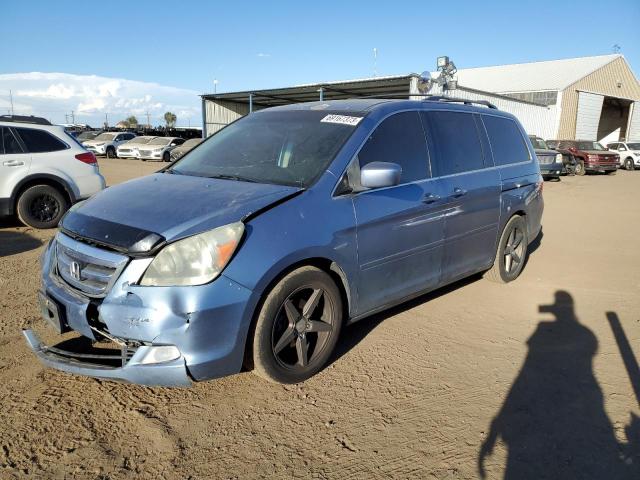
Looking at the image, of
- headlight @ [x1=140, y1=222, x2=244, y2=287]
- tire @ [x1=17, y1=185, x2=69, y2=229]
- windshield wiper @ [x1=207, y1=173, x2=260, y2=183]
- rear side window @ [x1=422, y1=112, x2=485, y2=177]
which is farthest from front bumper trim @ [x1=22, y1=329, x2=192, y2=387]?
tire @ [x1=17, y1=185, x2=69, y2=229]

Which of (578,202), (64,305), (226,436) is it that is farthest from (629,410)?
(578,202)

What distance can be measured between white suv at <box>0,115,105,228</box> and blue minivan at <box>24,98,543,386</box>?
14.3 feet

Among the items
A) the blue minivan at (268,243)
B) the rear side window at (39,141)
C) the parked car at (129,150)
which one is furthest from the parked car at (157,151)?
the blue minivan at (268,243)

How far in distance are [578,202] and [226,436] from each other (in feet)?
43.4

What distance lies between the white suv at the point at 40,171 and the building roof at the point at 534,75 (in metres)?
35.9

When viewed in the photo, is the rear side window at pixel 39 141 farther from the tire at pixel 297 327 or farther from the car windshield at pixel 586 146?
the car windshield at pixel 586 146

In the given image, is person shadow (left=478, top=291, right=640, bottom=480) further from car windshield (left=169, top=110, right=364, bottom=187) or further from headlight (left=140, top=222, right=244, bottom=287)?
car windshield (left=169, top=110, right=364, bottom=187)

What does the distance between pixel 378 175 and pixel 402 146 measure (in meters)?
0.72

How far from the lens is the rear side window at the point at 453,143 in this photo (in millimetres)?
4215

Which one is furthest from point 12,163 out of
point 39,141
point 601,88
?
point 601,88

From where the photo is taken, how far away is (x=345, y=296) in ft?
11.2

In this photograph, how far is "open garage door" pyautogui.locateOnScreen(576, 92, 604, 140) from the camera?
36.4 meters

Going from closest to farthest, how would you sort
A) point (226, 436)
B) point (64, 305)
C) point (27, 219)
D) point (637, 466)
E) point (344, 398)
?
point (637, 466), point (226, 436), point (64, 305), point (344, 398), point (27, 219)

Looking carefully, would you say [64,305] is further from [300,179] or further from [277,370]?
[300,179]
